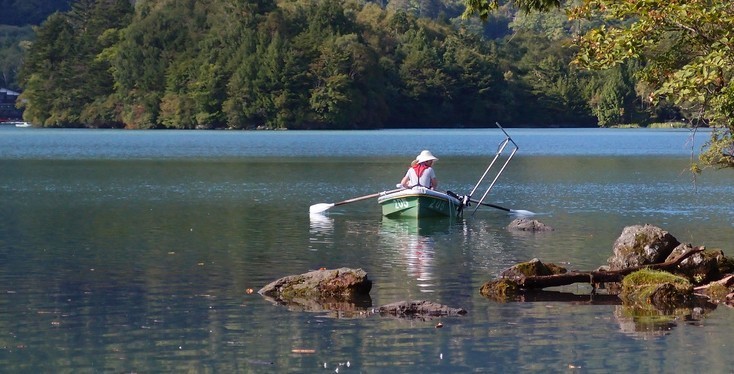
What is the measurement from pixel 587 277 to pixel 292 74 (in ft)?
370

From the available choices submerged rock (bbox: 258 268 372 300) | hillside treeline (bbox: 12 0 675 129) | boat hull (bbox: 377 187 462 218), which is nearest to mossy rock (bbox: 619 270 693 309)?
submerged rock (bbox: 258 268 372 300)

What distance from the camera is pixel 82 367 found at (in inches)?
575

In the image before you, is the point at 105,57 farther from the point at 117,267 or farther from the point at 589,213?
the point at 117,267

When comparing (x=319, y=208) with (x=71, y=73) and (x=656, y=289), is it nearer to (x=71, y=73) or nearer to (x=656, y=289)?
(x=656, y=289)

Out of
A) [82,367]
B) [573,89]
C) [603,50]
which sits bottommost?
[82,367]

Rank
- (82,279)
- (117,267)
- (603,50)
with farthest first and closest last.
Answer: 1. (117,267)
2. (82,279)
3. (603,50)

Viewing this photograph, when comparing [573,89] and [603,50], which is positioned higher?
[573,89]

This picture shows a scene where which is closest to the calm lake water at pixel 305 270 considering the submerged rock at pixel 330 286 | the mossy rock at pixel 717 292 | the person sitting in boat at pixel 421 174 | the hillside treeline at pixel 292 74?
the submerged rock at pixel 330 286

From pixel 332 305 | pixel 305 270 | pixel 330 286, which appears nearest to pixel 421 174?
pixel 305 270

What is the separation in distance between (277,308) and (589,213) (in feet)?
63.0

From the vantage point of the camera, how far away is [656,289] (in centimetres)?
1920

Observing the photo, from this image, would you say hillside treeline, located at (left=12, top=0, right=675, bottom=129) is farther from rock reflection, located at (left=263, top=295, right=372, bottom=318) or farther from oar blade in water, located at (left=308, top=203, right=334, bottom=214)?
rock reflection, located at (left=263, top=295, right=372, bottom=318)

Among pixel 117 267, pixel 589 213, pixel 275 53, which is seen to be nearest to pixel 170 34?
pixel 275 53

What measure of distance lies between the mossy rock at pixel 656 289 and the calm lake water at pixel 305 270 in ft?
1.81
